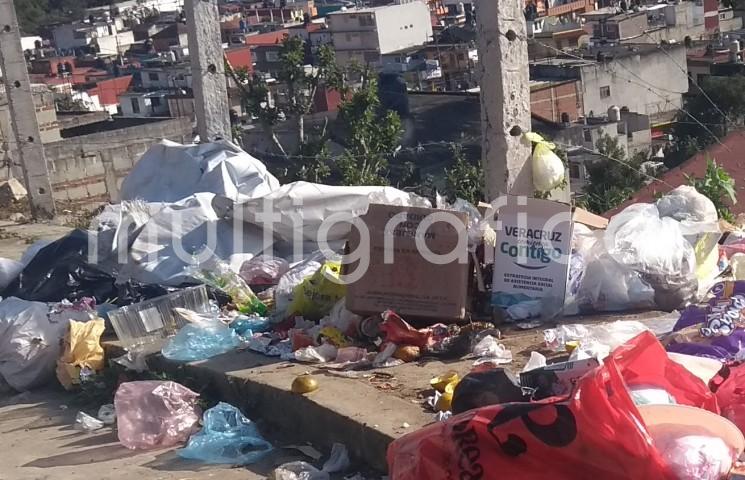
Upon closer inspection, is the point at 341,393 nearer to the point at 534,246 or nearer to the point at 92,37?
the point at 534,246

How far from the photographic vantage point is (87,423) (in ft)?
15.0

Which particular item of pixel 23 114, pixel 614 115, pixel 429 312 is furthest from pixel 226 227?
pixel 614 115

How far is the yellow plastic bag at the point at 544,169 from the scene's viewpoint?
572cm

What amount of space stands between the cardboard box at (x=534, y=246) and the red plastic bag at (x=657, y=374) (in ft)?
4.67

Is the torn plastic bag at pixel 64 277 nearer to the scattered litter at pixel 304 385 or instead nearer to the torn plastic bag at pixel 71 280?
the torn plastic bag at pixel 71 280

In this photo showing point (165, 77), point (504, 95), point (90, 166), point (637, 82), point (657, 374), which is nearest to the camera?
point (657, 374)

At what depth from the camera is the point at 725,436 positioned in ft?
9.04

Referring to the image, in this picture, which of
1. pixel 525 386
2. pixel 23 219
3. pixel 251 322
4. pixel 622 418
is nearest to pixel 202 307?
pixel 251 322

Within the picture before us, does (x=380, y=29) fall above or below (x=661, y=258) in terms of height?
above

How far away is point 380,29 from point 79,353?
3324 centimetres

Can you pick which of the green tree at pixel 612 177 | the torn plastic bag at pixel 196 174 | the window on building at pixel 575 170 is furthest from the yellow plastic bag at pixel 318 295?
the window on building at pixel 575 170

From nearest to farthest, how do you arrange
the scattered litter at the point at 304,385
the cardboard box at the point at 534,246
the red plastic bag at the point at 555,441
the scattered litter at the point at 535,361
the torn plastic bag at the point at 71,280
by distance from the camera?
1. the red plastic bag at the point at 555,441
2. the scattered litter at the point at 535,361
3. the scattered litter at the point at 304,385
4. the cardboard box at the point at 534,246
5. the torn plastic bag at the point at 71,280

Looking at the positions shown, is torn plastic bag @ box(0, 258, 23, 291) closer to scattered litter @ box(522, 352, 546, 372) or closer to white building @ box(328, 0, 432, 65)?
scattered litter @ box(522, 352, 546, 372)

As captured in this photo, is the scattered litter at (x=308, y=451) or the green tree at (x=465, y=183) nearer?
the scattered litter at (x=308, y=451)
